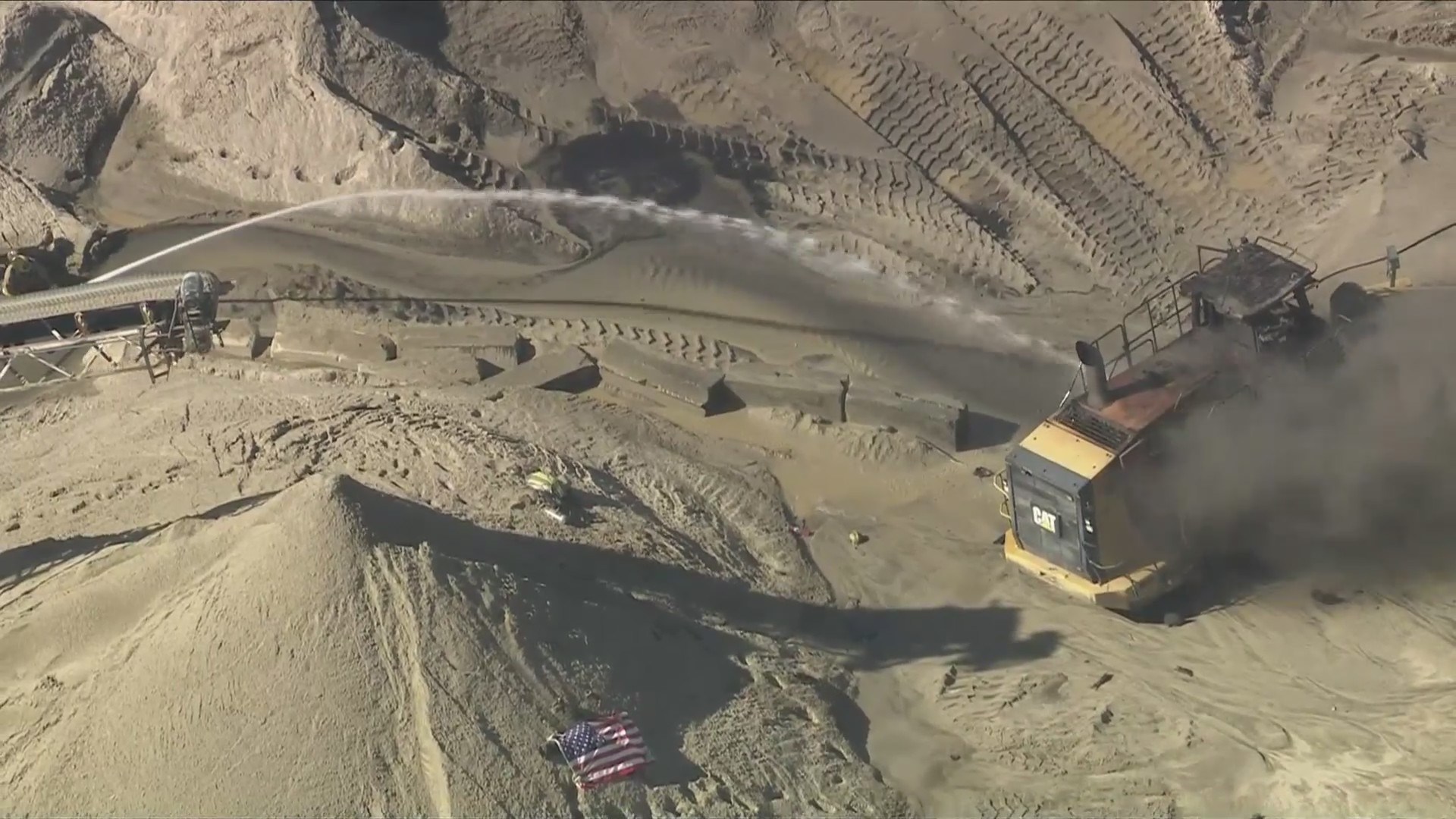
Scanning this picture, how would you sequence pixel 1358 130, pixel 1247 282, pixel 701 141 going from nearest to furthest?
1. pixel 1247 282
2. pixel 1358 130
3. pixel 701 141

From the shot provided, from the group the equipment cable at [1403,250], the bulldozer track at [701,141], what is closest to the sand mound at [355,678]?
the equipment cable at [1403,250]

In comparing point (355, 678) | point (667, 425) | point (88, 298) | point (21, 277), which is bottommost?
point (667, 425)

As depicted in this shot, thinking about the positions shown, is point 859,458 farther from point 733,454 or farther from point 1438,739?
point 1438,739

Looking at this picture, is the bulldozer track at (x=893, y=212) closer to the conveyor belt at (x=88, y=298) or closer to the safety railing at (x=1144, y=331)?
the safety railing at (x=1144, y=331)

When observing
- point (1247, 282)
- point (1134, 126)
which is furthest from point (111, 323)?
point (1134, 126)

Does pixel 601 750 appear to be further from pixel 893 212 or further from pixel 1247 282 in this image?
pixel 893 212

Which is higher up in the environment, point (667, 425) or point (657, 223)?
point (657, 223)

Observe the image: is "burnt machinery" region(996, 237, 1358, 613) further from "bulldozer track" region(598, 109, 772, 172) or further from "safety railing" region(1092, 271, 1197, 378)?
"bulldozer track" region(598, 109, 772, 172)

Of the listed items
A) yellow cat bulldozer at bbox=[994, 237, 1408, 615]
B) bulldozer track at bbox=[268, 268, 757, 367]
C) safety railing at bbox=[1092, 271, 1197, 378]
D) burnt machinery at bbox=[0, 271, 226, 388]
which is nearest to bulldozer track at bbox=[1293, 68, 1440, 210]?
safety railing at bbox=[1092, 271, 1197, 378]

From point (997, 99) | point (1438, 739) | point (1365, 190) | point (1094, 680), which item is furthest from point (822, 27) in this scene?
point (1438, 739)
